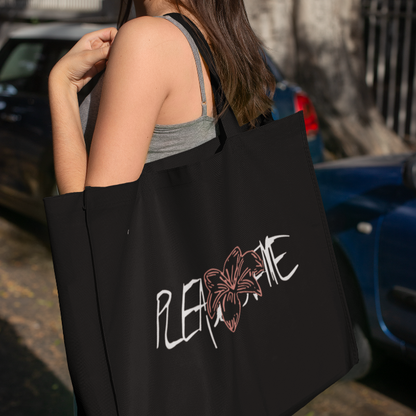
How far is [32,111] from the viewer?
4301 millimetres

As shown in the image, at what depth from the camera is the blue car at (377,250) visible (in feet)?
8.09

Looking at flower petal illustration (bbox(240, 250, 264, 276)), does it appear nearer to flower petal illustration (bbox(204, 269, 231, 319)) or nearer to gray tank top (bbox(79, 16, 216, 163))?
flower petal illustration (bbox(204, 269, 231, 319))

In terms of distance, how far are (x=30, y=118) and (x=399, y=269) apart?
331 centimetres

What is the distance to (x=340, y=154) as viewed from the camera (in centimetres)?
727

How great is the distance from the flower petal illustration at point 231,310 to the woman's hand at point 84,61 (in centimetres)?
68

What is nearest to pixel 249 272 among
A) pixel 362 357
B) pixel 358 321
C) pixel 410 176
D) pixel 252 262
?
pixel 252 262

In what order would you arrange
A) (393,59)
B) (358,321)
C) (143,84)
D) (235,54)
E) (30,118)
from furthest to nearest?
(393,59) < (30,118) < (358,321) < (235,54) < (143,84)

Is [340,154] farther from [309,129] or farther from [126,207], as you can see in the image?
[126,207]

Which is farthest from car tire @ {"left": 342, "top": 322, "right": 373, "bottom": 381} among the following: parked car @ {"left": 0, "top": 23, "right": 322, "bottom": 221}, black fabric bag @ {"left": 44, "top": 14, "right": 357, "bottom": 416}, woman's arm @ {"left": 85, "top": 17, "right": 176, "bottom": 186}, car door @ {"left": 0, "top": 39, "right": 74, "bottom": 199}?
car door @ {"left": 0, "top": 39, "right": 74, "bottom": 199}

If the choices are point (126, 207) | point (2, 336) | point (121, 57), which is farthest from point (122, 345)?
point (2, 336)

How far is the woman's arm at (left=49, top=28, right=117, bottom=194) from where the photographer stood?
1.17 m

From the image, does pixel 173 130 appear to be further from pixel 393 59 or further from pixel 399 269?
pixel 393 59

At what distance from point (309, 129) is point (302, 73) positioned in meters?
3.26

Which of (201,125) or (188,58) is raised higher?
(188,58)
